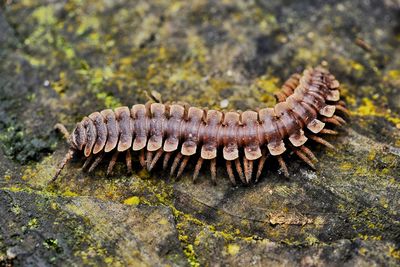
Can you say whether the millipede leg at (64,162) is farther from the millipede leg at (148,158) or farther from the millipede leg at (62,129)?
the millipede leg at (148,158)

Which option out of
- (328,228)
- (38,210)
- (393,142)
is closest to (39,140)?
(38,210)

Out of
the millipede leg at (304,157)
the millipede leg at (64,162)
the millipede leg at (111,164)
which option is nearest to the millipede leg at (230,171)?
the millipede leg at (304,157)

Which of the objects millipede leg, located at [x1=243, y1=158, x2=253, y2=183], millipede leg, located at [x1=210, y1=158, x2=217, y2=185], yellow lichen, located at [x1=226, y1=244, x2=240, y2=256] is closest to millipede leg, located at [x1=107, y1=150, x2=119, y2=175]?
millipede leg, located at [x1=210, y1=158, x2=217, y2=185]

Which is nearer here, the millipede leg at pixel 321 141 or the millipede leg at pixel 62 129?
the millipede leg at pixel 321 141

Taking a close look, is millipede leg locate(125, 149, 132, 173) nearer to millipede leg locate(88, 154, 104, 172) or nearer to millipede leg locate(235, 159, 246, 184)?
millipede leg locate(88, 154, 104, 172)

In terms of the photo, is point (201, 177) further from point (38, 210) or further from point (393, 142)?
point (393, 142)

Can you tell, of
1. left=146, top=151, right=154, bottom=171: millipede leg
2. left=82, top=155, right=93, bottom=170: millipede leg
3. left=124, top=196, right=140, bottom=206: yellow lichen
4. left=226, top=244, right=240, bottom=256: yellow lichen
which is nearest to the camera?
left=226, top=244, right=240, bottom=256: yellow lichen
